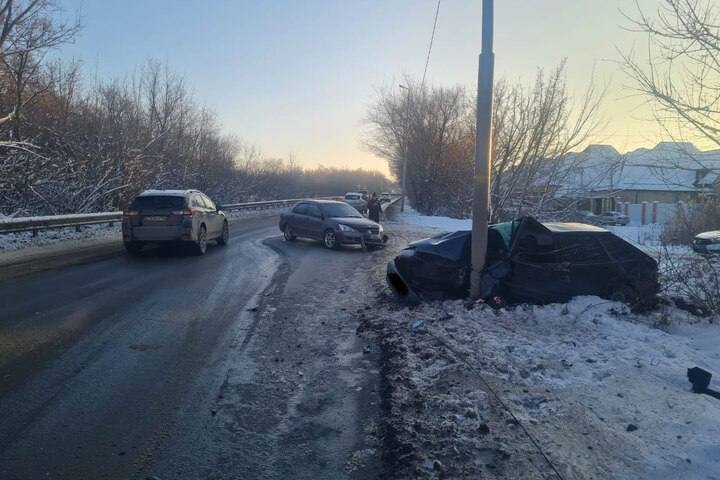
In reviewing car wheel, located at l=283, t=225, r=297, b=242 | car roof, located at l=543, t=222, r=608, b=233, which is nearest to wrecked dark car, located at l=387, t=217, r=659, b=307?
car roof, located at l=543, t=222, r=608, b=233

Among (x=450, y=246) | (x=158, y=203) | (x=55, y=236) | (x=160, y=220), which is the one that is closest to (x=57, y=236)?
(x=55, y=236)

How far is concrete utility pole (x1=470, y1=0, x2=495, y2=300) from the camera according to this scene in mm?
8359

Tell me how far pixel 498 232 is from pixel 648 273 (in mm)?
2203

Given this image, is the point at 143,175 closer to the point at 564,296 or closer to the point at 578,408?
the point at 564,296

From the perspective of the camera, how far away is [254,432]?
4.29 meters

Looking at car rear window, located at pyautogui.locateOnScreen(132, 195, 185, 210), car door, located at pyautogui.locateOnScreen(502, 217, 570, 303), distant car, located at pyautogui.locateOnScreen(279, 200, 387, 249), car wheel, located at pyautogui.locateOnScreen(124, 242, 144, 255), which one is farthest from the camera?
distant car, located at pyautogui.locateOnScreen(279, 200, 387, 249)

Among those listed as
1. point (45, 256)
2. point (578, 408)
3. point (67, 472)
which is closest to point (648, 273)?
point (578, 408)

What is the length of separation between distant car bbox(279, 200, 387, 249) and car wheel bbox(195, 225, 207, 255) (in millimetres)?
4238

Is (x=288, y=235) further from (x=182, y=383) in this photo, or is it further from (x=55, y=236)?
(x=182, y=383)

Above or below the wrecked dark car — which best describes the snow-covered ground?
below

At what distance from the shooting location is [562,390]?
5062mm

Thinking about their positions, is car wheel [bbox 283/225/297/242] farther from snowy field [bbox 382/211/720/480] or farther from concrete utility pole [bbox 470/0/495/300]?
snowy field [bbox 382/211/720/480]

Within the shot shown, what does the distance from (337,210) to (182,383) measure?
14411mm

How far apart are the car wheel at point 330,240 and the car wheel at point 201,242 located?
4.20m
